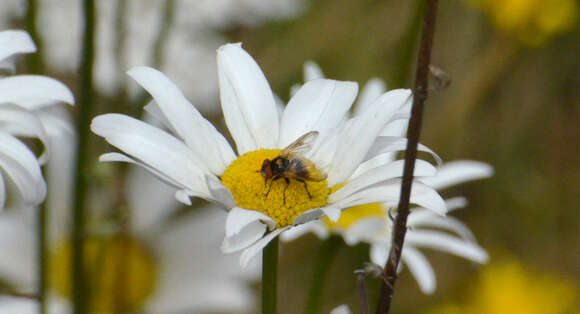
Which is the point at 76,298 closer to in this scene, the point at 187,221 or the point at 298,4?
the point at 187,221

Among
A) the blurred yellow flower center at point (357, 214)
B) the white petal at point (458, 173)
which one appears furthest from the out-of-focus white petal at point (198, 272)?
the white petal at point (458, 173)

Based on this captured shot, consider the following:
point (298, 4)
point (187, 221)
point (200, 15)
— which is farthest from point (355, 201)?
point (298, 4)

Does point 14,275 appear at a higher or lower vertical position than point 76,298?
higher

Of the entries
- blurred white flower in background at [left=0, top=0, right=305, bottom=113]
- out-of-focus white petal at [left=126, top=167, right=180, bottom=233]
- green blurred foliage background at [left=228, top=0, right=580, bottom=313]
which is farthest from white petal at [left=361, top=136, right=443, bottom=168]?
green blurred foliage background at [left=228, top=0, right=580, bottom=313]

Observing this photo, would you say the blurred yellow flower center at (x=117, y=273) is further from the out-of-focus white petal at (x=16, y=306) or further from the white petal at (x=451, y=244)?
the white petal at (x=451, y=244)

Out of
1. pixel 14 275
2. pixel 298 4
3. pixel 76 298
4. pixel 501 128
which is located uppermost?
pixel 298 4

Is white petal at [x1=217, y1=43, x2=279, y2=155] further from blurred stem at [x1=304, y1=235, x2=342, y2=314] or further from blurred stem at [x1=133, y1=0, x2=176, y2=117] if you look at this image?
blurred stem at [x1=133, y1=0, x2=176, y2=117]
